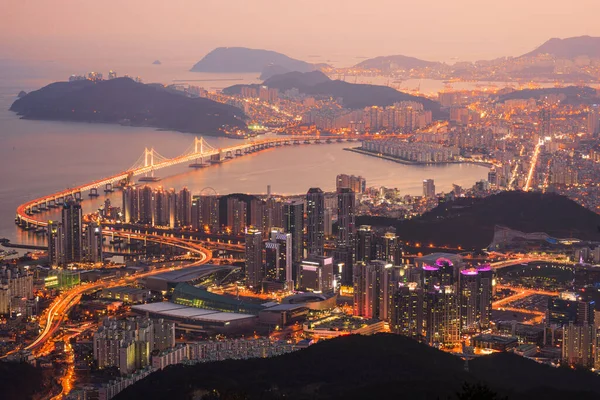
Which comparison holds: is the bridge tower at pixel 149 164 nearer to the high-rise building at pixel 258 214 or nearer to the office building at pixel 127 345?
the high-rise building at pixel 258 214

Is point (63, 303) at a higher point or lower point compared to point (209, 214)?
lower

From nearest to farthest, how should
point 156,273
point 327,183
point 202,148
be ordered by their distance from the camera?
point 156,273
point 327,183
point 202,148

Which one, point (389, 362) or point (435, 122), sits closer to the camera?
point (389, 362)

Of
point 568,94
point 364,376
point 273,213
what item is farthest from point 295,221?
point 568,94

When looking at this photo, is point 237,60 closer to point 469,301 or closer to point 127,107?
point 127,107

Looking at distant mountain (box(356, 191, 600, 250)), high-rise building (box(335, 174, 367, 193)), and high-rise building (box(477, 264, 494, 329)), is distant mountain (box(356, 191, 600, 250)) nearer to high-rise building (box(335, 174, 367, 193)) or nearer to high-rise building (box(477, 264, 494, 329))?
high-rise building (box(335, 174, 367, 193))

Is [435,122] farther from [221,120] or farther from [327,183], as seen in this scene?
[327,183]

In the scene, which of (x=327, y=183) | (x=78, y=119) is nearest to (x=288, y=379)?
(x=327, y=183)
